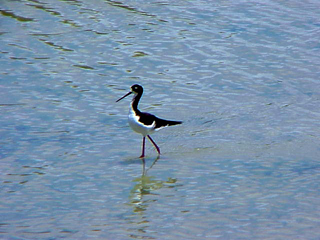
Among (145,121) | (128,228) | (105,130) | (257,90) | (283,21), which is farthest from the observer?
(283,21)

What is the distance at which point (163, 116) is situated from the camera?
10055 millimetres

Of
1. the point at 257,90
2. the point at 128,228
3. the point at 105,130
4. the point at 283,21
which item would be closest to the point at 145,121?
the point at 105,130

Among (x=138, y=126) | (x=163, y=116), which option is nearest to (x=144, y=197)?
(x=138, y=126)

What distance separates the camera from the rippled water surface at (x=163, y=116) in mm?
6590

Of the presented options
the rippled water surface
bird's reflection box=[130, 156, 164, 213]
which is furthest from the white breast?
bird's reflection box=[130, 156, 164, 213]

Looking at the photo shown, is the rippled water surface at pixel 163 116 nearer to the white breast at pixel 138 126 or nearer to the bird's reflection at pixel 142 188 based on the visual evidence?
the bird's reflection at pixel 142 188

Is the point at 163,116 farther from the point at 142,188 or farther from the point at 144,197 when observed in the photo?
the point at 144,197

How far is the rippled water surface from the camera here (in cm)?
659

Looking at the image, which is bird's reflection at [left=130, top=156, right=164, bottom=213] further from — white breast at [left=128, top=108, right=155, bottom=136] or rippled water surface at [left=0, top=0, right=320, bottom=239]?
white breast at [left=128, top=108, right=155, bottom=136]

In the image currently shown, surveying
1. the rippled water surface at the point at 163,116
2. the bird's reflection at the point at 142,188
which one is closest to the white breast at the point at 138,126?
the rippled water surface at the point at 163,116

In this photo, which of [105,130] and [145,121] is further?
[105,130]

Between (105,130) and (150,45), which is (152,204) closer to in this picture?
(105,130)

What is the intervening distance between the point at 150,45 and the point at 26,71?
3039 millimetres

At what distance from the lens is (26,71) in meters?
11.7
